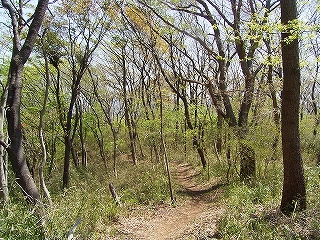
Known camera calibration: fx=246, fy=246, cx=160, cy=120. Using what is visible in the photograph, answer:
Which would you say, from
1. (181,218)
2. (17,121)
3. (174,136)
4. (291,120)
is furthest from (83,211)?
(174,136)

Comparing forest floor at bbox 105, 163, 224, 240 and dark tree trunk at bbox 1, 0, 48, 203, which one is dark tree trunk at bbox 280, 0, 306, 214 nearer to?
forest floor at bbox 105, 163, 224, 240

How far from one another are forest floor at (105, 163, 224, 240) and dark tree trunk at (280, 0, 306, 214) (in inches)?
73.7

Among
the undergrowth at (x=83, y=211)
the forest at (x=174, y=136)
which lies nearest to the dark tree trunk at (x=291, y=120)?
the forest at (x=174, y=136)

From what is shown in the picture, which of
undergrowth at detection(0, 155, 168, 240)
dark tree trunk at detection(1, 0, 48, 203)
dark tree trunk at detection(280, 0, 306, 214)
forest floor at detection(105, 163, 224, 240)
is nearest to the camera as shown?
undergrowth at detection(0, 155, 168, 240)

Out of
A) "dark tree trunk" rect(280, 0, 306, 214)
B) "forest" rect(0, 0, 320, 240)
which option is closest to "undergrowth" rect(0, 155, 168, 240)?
"forest" rect(0, 0, 320, 240)

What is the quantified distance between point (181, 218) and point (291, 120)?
503cm

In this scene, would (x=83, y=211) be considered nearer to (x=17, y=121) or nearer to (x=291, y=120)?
(x=17, y=121)

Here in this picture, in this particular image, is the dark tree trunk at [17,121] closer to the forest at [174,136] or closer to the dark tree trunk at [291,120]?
the forest at [174,136]

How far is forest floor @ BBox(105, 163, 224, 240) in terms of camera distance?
6441mm

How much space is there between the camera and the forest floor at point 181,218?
21.1 feet

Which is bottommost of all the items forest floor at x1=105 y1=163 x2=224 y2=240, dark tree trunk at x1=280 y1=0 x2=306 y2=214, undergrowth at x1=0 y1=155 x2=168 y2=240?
forest floor at x1=105 y1=163 x2=224 y2=240

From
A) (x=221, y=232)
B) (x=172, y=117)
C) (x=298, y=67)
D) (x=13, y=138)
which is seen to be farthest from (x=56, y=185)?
(x=298, y=67)

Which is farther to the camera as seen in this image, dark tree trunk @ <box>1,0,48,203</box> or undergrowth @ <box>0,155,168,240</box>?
dark tree trunk @ <box>1,0,48,203</box>

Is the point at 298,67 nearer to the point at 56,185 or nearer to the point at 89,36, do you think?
the point at 89,36
